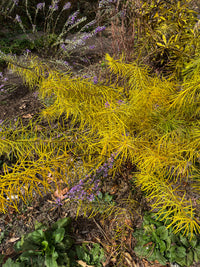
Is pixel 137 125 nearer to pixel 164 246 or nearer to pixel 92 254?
pixel 164 246

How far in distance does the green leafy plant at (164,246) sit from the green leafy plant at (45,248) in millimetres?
549

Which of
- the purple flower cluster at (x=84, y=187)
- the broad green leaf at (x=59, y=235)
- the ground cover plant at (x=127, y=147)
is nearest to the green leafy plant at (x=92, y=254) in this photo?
the ground cover plant at (x=127, y=147)

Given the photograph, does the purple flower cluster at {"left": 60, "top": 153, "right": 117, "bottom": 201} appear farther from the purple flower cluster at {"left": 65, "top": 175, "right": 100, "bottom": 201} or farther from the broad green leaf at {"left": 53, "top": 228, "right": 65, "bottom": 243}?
the broad green leaf at {"left": 53, "top": 228, "right": 65, "bottom": 243}

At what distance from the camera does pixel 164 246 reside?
153cm

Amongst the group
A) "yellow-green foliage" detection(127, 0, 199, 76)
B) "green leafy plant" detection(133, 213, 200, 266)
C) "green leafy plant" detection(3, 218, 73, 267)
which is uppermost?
"yellow-green foliage" detection(127, 0, 199, 76)

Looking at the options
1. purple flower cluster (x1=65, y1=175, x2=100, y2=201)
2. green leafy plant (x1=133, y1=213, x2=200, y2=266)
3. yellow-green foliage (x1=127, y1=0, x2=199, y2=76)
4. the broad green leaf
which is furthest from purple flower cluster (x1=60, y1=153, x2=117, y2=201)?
yellow-green foliage (x1=127, y1=0, x2=199, y2=76)

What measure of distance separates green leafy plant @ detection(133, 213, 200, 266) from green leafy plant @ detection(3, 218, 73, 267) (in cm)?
55

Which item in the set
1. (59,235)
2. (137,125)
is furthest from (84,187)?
(137,125)

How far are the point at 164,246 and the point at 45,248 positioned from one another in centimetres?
87

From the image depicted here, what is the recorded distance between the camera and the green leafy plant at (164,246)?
4.97 feet

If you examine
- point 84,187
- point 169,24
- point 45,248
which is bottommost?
point 45,248

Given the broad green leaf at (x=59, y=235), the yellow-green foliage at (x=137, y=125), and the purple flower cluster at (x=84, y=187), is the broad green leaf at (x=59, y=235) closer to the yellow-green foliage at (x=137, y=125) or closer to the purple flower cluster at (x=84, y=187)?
the purple flower cluster at (x=84, y=187)

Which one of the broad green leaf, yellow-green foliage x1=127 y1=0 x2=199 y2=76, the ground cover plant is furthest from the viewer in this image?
yellow-green foliage x1=127 y1=0 x2=199 y2=76

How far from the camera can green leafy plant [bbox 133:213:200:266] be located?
1.51 m
